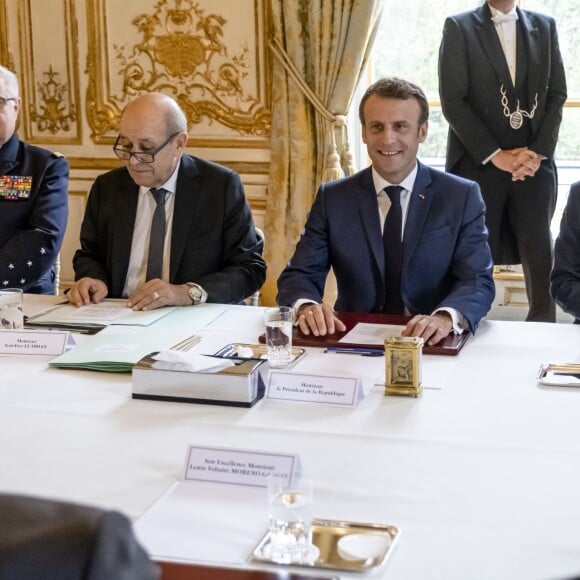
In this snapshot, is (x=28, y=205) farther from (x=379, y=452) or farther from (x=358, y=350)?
(x=379, y=452)

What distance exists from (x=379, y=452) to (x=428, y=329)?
739mm

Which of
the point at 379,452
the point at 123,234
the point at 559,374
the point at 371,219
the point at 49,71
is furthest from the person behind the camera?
the point at 49,71

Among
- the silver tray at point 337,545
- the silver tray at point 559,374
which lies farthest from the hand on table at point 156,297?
the silver tray at point 337,545

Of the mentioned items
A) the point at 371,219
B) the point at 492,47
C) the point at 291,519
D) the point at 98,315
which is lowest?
the point at 98,315

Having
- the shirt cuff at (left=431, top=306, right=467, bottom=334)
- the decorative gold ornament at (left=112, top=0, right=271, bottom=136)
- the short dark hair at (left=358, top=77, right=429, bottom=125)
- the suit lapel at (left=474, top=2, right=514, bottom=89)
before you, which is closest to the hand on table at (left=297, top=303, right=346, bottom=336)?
the shirt cuff at (left=431, top=306, right=467, bottom=334)

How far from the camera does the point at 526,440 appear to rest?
181 centimetres

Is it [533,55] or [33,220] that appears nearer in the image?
[33,220]

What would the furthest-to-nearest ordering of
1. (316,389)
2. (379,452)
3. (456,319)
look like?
1. (456,319)
2. (316,389)
3. (379,452)

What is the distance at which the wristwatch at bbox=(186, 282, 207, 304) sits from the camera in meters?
2.97

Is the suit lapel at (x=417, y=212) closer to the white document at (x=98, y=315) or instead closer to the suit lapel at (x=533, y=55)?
the white document at (x=98, y=315)

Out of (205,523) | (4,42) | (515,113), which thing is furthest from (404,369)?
(4,42)

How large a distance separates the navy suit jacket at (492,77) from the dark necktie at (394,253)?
1.38 m

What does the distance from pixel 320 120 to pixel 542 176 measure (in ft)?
4.32

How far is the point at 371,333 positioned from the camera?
8.29ft
